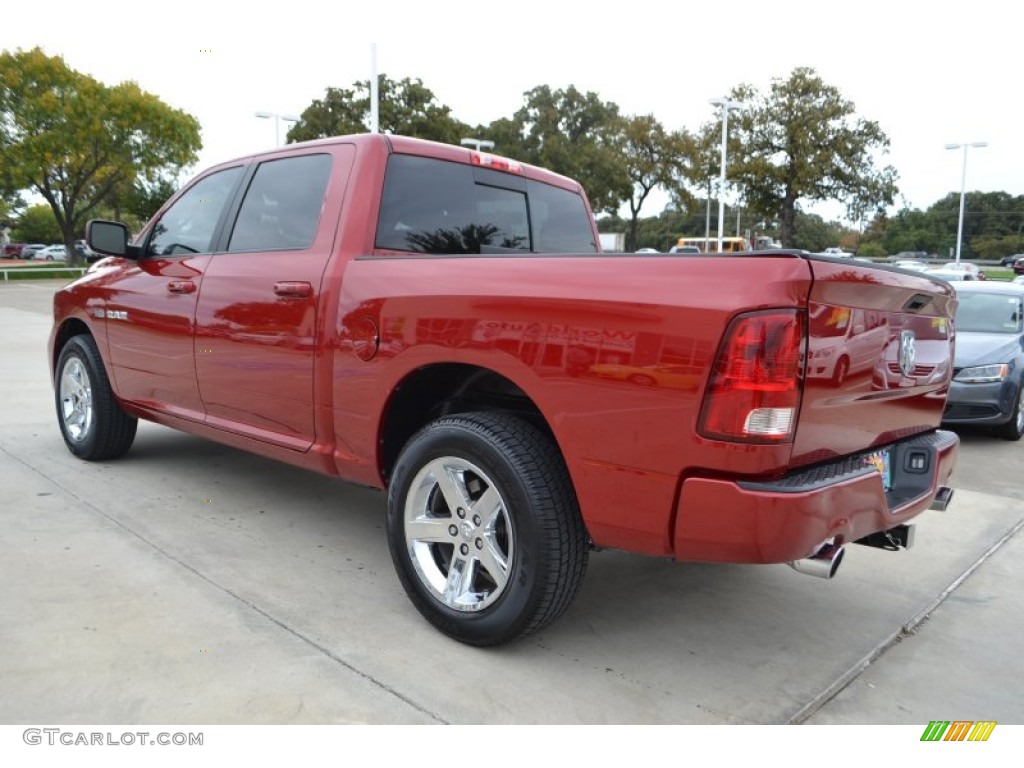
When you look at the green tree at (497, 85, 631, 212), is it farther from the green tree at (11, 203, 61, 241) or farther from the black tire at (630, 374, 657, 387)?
the green tree at (11, 203, 61, 241)

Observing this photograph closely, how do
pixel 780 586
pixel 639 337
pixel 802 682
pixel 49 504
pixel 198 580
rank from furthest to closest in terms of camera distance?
pixel 49 504
pixel 780 586
pixel 198 580
pixel 802 682
pixel 639 337

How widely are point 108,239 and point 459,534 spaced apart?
2.93 metres

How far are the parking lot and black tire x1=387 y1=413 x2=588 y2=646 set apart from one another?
→ 18 cm

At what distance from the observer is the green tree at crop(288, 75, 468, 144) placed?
33906mm

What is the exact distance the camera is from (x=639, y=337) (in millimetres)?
2332

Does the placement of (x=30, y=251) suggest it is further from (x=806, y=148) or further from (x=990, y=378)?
(x=990, y=378)

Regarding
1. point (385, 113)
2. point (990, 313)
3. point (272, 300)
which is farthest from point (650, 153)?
point (272, 300)

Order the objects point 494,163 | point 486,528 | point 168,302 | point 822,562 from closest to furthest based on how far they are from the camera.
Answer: point 822,562
point 486,528
point 494,163
point 168,302

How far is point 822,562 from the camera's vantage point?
2.43 metres

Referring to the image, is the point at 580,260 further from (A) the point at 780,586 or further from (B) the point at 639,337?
(A) the point at 780,586

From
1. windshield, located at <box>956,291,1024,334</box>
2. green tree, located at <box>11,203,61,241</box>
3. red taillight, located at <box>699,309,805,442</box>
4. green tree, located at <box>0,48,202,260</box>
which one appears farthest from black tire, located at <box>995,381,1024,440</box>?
green tree, located at <box>11,203,61,241</box>

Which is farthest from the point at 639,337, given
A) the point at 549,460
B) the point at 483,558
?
the point at 483,558

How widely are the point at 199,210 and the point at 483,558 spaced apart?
2697 mm

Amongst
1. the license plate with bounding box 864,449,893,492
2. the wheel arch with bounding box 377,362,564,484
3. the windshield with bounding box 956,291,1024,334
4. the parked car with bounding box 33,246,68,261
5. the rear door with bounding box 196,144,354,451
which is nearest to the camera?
the license plate with bounding box 864,449,893,492
